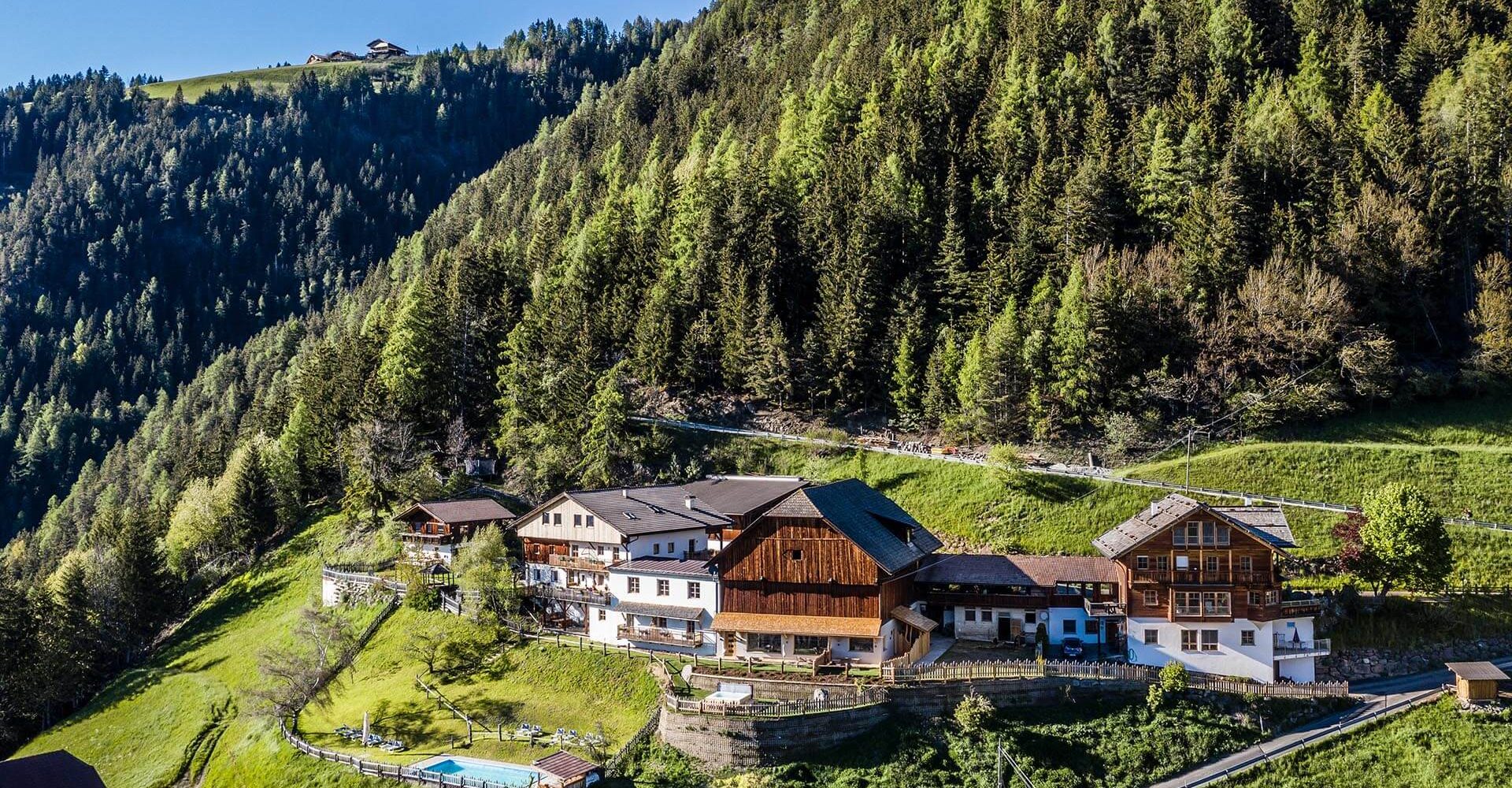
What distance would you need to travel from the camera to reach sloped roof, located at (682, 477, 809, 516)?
6100cm

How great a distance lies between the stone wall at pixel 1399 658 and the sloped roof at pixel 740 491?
98.0 ft

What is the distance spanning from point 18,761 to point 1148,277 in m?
71.4

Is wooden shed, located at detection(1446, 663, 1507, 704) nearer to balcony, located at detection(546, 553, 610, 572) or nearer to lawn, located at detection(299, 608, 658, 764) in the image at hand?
lawn, located at detection(299, 608, 658, 764)

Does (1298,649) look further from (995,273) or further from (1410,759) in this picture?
(995,273)

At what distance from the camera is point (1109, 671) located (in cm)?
4275

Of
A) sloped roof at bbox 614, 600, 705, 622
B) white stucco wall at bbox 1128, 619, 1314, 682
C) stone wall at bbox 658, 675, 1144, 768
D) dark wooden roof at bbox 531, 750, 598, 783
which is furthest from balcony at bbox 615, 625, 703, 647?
white stucco wall at bbox 1128, 619, 1314, 682

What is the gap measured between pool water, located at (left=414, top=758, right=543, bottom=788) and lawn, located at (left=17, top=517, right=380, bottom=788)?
2.81 m

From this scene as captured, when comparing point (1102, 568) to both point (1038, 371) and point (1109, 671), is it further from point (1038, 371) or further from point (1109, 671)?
point (1038, 371)

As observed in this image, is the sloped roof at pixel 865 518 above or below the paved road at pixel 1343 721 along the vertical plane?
above

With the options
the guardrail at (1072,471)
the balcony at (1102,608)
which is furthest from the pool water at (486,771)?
the guardrail at (1072,471)

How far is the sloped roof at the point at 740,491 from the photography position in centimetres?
6100

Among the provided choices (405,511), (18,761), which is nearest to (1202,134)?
(405,511)

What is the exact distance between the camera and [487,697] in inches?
1903

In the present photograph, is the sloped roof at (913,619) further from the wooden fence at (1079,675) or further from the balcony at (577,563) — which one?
the balcony at (577,563)
